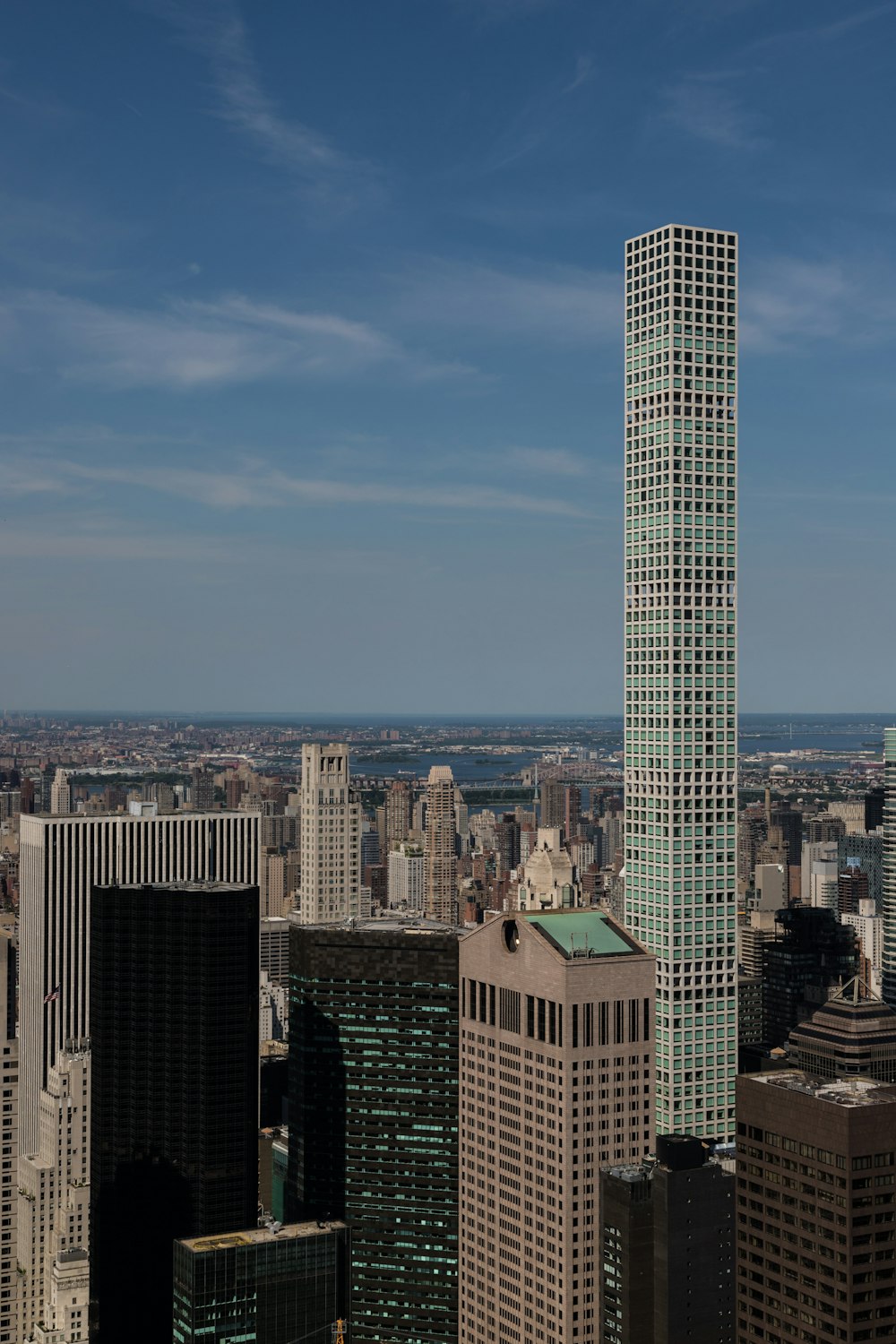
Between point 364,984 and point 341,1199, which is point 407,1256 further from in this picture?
point 364,984

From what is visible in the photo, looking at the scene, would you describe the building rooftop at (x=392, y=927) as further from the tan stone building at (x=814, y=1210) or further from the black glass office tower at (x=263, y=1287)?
the tan stone building at (x=814, y=1210)

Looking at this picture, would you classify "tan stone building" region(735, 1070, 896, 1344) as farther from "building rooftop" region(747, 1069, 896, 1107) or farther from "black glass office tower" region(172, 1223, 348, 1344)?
"black glass office tower" region(172, 1223, 348, 1344)

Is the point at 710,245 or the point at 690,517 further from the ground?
the point at 710,245

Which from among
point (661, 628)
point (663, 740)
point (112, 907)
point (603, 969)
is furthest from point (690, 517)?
point (112, 907)

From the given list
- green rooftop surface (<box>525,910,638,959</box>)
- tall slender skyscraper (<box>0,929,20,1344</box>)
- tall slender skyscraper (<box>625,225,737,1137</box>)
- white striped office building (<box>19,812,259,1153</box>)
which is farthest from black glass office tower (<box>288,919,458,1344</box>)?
white striped office building (<box>19,812,259,1153</box>)

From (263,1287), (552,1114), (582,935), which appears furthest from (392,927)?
(263,1287)
